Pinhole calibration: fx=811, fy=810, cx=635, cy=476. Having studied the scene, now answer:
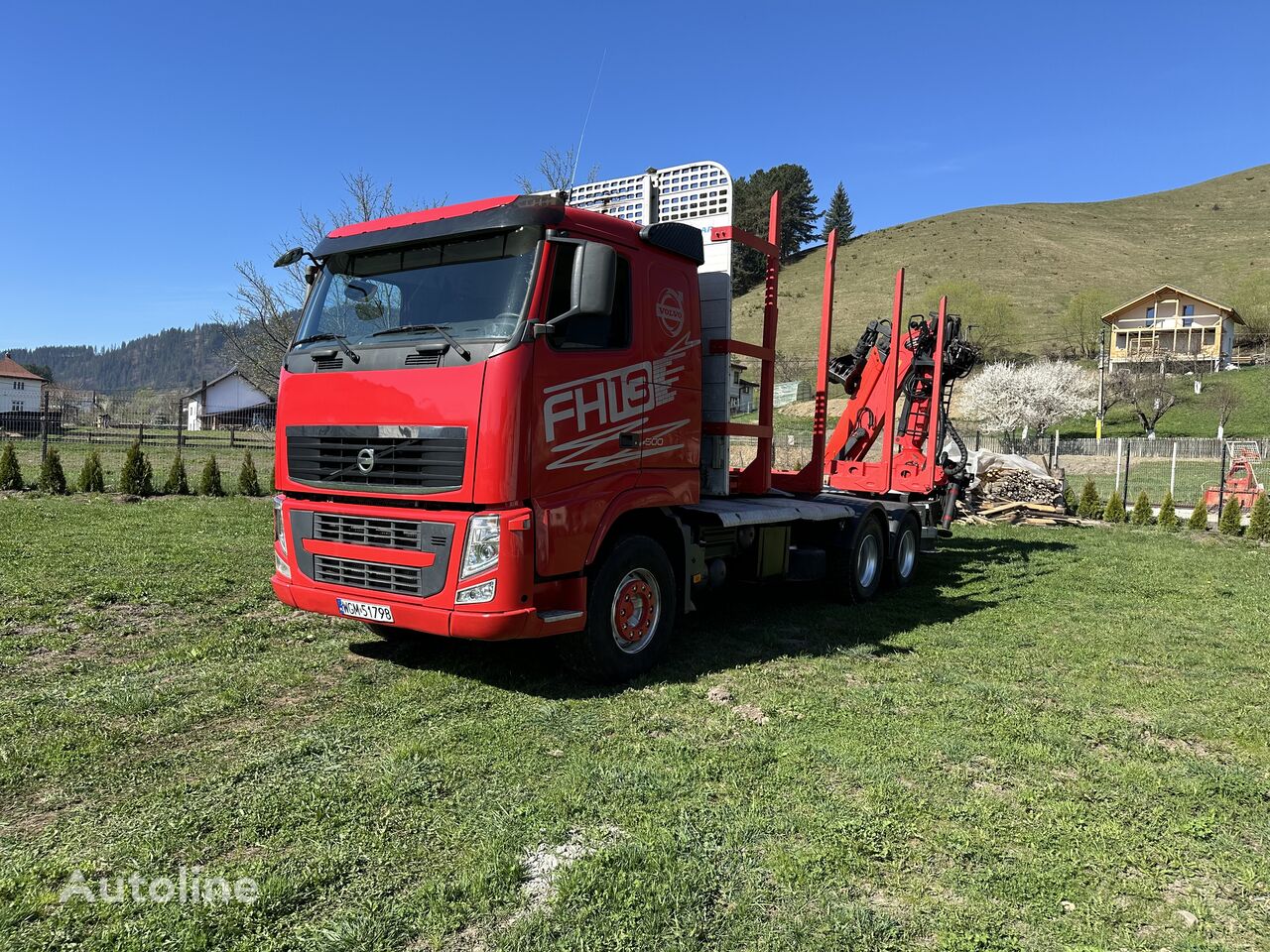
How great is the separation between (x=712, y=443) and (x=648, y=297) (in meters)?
1.37

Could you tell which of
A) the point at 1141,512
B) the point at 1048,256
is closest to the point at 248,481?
the point at 1141,512

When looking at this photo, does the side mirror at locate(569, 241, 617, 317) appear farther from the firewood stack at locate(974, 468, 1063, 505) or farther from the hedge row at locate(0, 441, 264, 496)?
the firewood stack at locate(974, 468, 1063, 505)

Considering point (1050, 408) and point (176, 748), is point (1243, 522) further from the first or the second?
point (1050, 408)

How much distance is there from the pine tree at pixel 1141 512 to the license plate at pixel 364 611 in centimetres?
1616

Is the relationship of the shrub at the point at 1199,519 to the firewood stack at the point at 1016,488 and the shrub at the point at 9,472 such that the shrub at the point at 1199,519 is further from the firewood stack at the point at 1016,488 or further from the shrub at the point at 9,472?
the shrub at the point at 9,472

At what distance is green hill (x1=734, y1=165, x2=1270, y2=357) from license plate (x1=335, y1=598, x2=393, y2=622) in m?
49.4

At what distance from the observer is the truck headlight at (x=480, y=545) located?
4.59 metres

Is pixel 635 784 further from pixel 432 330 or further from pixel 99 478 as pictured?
pixel 99 478

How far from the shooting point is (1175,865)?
3.23m

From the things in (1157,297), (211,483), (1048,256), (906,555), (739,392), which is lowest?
(906,555)

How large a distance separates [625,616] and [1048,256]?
92078mm

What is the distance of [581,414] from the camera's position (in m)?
4.99

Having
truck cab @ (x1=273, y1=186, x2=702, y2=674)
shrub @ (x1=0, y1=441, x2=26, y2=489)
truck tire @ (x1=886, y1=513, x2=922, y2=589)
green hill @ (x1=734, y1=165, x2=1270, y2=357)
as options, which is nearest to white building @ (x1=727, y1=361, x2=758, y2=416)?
truck cab @ (x1=273, y1=186, x2=702, y2=674)

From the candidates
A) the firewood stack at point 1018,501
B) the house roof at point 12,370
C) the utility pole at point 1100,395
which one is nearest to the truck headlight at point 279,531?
the firewood stack at point 1018,501
